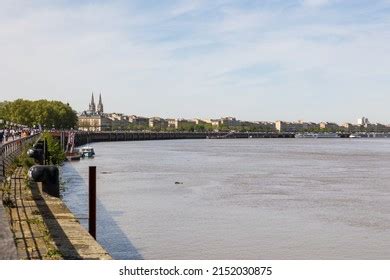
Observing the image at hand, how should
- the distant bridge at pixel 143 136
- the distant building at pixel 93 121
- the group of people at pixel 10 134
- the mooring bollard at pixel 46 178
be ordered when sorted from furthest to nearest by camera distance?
the distant building at pixel 93 121 → the distant bridge at pixel 143 136 → the group of people at pixel 10 134 → the mooring bollard at pixel 46 178

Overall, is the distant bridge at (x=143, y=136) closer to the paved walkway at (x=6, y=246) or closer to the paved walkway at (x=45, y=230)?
the paved walkway at (x=45, y=230)

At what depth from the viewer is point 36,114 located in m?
93.9

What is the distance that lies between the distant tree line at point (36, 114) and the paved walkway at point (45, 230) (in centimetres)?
8005

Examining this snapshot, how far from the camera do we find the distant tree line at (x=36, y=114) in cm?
9369

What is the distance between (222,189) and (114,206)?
21.5 ft

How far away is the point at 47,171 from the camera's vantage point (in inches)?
567

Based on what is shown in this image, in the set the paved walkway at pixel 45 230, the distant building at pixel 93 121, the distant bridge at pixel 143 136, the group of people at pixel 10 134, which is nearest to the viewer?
the paved walkway at pixel 45 230

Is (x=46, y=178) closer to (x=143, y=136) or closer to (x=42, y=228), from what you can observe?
(x=42, y=228)

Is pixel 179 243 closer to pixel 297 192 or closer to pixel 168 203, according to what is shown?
pixel 168 203

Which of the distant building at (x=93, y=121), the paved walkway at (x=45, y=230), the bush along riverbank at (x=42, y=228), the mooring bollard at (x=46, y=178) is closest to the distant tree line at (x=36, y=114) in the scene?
the distant building at (x=93, y=121)

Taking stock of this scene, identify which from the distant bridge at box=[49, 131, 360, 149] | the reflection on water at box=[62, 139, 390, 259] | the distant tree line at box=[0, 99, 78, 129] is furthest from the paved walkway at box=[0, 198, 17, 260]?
the distant tree line at box=[0, 99, 78, 129]

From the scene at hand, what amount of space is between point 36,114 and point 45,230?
286ft

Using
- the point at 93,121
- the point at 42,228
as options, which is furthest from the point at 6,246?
the point at 93,121
